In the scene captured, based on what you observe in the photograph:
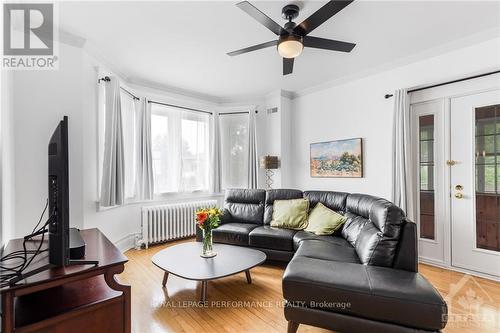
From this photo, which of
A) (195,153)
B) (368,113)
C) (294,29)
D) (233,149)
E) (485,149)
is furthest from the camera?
(233,149)

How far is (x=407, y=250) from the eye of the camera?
1.91 m

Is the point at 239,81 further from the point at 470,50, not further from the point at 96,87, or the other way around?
the point at 470,50

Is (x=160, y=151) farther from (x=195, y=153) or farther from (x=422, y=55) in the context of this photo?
(x=422, y=55)

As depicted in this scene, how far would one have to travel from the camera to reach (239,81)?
4004 millimetres

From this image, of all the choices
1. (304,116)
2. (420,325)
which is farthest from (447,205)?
(304,116)

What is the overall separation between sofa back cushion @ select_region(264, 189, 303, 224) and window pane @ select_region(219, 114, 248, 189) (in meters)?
1.09

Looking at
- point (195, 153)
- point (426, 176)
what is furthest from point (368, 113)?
point (195, 153)

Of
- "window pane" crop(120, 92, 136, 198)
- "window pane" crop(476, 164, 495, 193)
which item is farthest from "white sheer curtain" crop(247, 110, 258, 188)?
"window pane" crop(476, 164, 495, 193)

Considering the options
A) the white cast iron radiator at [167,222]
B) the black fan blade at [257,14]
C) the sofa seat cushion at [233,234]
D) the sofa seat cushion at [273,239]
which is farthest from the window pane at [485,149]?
the white cast iron radiator at [167,222]

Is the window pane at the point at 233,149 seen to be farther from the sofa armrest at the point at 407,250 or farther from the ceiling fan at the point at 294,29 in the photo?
the sofa armrest at the point at 407,250

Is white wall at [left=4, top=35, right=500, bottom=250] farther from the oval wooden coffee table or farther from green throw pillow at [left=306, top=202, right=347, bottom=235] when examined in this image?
the oval wooden coffee table

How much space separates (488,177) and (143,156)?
4596 mm

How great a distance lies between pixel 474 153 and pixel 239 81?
10.8ft

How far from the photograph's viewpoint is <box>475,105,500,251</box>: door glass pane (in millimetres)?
2709
